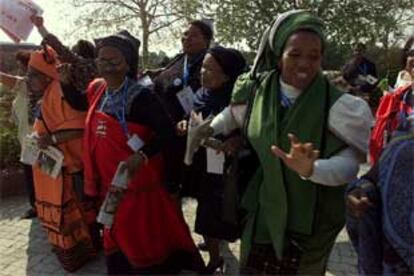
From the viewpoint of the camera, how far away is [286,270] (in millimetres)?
2332

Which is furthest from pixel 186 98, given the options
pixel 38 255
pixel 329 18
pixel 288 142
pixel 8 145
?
pixel 329 18

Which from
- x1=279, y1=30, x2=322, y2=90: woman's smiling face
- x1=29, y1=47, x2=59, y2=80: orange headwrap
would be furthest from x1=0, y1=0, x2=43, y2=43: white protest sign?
x1=279, y1=30, x2=322, y2=90: woman's smiling face

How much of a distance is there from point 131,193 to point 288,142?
1.48 metres

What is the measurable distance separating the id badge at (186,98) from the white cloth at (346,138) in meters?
1.85

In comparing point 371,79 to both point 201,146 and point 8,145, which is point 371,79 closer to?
point 8,145

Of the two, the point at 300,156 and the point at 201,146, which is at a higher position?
the point at 300,156

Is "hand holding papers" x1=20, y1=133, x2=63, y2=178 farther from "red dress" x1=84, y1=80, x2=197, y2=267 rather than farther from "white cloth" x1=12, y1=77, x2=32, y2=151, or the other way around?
"white cloth" x1=12, y1=77, x2=32, y2=151

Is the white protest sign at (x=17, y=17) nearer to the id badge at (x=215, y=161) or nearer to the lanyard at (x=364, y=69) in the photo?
the id badge at (x=215, y=161)

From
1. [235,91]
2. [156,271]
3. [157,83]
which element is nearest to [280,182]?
[235,91]

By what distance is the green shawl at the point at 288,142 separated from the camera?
86.4 inches

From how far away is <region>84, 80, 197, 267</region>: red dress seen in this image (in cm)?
322

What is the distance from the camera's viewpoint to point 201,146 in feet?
9.96

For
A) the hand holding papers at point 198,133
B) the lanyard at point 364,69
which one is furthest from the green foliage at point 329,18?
the hand holding papers at point 198,133

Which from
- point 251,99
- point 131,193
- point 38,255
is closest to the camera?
point 251,99
